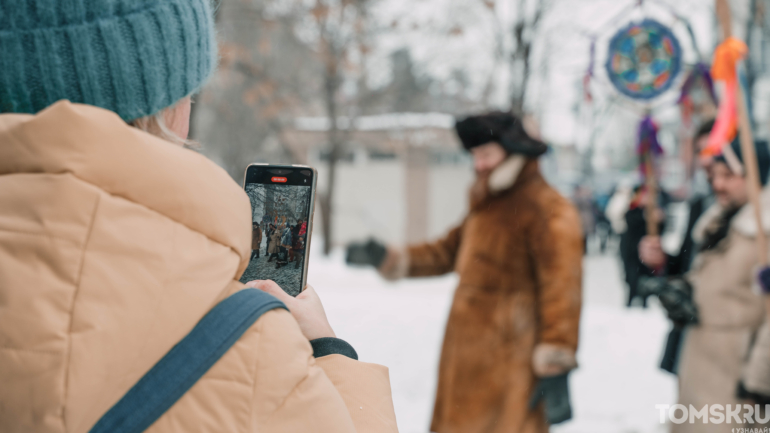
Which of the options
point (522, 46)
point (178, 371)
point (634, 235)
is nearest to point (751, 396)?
point (178, 371)

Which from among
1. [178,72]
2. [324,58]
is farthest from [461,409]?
[324,58]

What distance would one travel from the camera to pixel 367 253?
2637 mm

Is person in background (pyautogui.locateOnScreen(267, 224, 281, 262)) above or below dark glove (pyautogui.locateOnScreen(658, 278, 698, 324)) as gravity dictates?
above

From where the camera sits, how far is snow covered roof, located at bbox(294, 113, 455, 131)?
10977 mm

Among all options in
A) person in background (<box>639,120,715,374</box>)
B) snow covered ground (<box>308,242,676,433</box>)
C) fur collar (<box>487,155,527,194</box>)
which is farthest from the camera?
snow covered ground (<box>308,242,676,433</box>)

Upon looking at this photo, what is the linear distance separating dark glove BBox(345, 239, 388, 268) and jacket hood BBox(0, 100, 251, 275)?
75.3 inches

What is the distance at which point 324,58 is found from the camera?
344 inches

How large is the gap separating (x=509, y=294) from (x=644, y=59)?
2.10 m

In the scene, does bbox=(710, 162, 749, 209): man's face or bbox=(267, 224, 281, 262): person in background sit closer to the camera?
bbox=(267, 224, 281, 262): person in background

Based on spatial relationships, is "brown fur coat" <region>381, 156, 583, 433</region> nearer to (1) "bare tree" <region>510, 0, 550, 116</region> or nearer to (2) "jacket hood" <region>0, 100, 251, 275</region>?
(2) "jacket hood" <region>0, 100, 251, 275</region>

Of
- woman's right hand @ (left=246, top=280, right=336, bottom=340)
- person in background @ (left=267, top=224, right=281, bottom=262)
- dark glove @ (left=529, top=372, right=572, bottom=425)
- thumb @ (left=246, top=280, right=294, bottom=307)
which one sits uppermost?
person in background @ (left=267, top=224, right=281, bottom=262)

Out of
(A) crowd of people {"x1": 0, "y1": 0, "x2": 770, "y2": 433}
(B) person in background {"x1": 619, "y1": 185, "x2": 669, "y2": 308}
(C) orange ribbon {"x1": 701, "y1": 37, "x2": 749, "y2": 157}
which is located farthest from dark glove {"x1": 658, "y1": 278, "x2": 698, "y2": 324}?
(B) person in background {"x1": 619, "y1": 185, "x2": 669, "y2": 308}

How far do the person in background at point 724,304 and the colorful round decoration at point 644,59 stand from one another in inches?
37.7

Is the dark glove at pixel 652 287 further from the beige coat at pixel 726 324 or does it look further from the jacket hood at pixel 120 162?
the jacket hood at pixel 120 162
